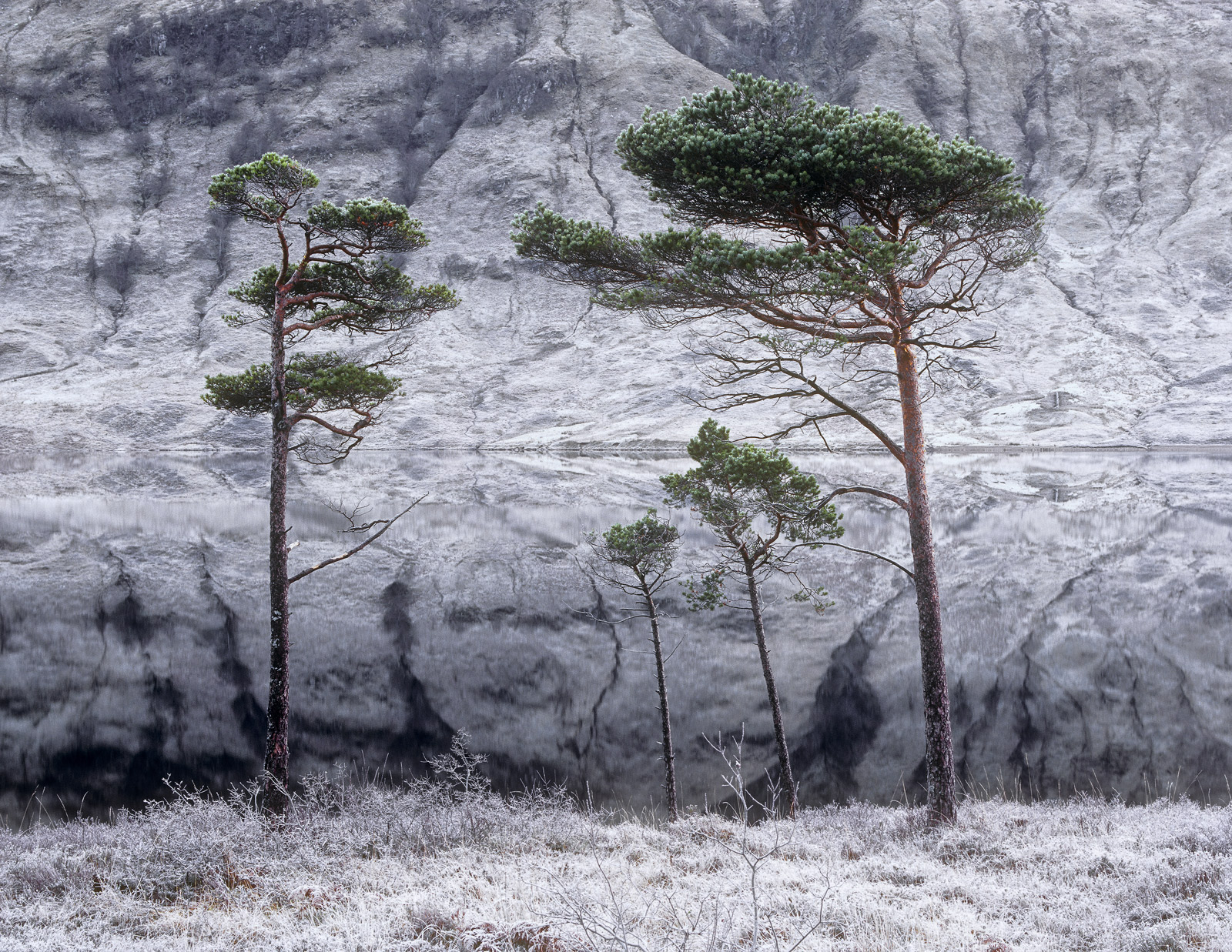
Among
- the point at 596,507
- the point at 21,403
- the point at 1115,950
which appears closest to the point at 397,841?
the point at 1115,950

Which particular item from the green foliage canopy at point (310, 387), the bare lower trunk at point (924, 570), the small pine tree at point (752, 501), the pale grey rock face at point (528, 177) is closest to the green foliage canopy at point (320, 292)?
the green foliage canopy at point (310, 387)

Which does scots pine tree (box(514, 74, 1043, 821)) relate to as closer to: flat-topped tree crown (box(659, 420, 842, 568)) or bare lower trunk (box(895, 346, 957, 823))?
bare lower trunk (box(895, 346, 957, 823))

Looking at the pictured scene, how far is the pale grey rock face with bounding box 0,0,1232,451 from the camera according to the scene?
318 feet

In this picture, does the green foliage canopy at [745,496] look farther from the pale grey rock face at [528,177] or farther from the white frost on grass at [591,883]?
the pale grey rock face at [528,177]

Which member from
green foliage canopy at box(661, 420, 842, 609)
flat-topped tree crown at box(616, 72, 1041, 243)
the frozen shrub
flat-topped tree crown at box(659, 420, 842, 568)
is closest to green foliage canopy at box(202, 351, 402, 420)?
flat-topped tree crown at box(616, 72, 1041, 243)

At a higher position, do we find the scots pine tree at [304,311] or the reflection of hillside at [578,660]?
the scots pine tree at [304,311]

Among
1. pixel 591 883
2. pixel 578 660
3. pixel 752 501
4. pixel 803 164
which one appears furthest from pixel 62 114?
pixel 591 883

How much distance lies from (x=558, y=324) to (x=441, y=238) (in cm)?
2458

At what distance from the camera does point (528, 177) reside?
12694 cm

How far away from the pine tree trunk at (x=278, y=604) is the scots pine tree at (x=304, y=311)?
17 millimetres

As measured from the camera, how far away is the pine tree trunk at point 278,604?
12.4 meters

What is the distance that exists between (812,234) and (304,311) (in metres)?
7.69

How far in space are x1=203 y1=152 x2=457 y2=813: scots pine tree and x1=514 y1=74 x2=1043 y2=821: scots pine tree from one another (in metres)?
2.33

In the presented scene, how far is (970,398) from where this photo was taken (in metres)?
94.9
